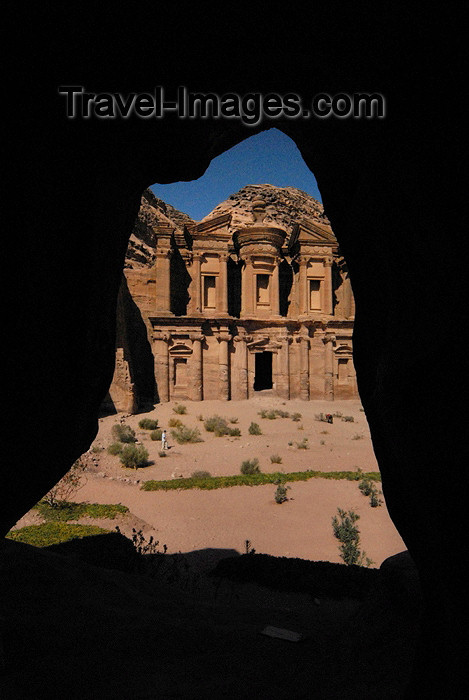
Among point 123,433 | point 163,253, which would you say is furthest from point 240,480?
point 163,253

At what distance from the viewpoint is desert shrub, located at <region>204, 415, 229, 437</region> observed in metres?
16.0

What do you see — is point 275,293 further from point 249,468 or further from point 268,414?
Answer: point 249,468

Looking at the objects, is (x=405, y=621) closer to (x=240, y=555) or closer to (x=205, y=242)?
(x=240, y=555)

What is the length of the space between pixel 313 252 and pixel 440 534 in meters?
25.1

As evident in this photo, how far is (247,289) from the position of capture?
939 inches

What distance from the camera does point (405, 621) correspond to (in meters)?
2.83

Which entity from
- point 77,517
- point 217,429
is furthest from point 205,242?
point 77,517

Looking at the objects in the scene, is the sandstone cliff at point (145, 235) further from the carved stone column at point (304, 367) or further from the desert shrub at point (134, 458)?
the desert shrub at point (134, 458)

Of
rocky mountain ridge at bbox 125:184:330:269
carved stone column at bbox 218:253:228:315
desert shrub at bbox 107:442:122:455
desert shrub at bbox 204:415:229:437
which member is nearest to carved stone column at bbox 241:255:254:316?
carved stone column at bbox 218:253:228:315

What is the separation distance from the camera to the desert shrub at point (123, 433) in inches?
556

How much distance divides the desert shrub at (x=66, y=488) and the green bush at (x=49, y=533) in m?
0.86

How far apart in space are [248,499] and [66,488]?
4968mm

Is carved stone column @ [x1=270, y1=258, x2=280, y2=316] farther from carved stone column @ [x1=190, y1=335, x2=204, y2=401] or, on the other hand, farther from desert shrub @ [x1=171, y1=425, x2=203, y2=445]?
desert shrub @ [x1=171, y1=425, x2=203, y2=445]

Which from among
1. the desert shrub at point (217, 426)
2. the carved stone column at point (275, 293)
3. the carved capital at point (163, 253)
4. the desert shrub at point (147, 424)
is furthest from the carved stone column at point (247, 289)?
the desert shrub at point (147, 424)
